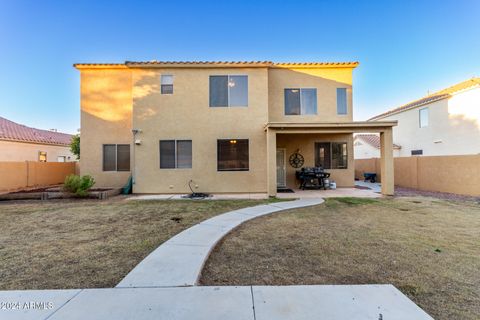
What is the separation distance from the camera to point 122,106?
36.8 feet

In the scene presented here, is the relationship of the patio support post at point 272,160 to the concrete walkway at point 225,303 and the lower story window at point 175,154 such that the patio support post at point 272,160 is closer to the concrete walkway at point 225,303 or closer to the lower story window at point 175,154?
the lower story window at point 175,154

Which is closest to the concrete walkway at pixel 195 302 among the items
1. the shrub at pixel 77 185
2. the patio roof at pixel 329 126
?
the patio roof at pixel 329 126

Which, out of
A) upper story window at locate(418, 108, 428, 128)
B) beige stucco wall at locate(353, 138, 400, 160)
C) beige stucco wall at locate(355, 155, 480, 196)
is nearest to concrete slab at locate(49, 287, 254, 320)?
beige stucco wall at locate(355, 155, 480, 196)

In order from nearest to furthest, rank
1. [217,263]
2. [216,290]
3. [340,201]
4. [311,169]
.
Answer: [216,290] → [217,263] → [340,201] → [311,169]

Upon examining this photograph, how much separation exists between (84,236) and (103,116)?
27.4 feet

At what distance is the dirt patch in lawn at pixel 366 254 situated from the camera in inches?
109

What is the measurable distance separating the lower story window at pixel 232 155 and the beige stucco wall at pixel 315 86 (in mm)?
2342

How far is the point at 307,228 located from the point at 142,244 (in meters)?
3.66

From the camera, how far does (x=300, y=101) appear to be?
37.5 feet

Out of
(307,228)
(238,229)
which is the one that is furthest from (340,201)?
(238,229)

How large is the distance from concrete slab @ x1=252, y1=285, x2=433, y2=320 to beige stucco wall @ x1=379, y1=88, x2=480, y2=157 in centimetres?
1650

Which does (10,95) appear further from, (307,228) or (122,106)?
(307,228)

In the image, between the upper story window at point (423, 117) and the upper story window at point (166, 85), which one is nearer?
the upper story window at point (166, 85)

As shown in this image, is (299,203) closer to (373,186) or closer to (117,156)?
(373,186)
